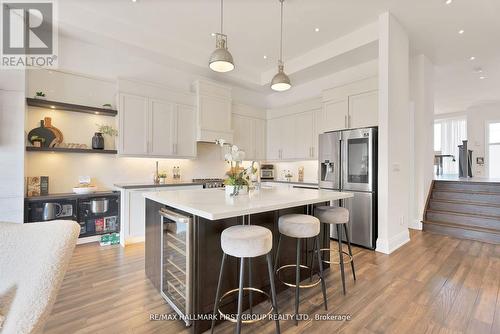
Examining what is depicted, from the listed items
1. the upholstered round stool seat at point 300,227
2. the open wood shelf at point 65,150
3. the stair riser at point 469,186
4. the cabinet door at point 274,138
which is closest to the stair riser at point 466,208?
the stair riser at point 469,186

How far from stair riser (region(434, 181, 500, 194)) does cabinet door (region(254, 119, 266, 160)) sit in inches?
158

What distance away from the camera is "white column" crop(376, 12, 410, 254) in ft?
10.9

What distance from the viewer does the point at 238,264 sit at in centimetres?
200

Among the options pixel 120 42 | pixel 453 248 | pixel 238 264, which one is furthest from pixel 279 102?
pixel 238 264

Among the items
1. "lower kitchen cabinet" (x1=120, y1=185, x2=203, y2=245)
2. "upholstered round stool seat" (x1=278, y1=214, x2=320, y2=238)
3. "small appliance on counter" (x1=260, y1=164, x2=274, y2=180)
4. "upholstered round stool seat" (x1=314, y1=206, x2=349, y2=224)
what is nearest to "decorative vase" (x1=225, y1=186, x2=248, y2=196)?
"upholstered round stool seat" (x1=278, y1=214, x2=320, y2=238)

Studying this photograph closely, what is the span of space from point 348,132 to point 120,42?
12.7ft

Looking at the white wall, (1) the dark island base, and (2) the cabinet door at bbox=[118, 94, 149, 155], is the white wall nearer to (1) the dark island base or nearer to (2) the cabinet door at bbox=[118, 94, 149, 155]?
(1) the dark island base

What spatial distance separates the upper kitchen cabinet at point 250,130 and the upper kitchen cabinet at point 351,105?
1798mm

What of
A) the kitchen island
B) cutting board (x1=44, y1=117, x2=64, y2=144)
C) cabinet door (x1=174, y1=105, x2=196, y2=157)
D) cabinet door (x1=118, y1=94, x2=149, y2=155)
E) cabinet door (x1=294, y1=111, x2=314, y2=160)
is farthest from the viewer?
cabinet door (x1=294, y1=111, x2=314, y2=160)

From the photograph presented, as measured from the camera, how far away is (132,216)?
3.65 metres

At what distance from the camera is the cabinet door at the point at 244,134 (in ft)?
17.5

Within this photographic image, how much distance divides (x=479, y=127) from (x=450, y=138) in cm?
279

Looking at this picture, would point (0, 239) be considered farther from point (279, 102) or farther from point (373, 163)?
point (279, 102)

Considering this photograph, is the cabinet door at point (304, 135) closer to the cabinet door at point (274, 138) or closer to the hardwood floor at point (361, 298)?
the cabinet door at point (274, 138)
